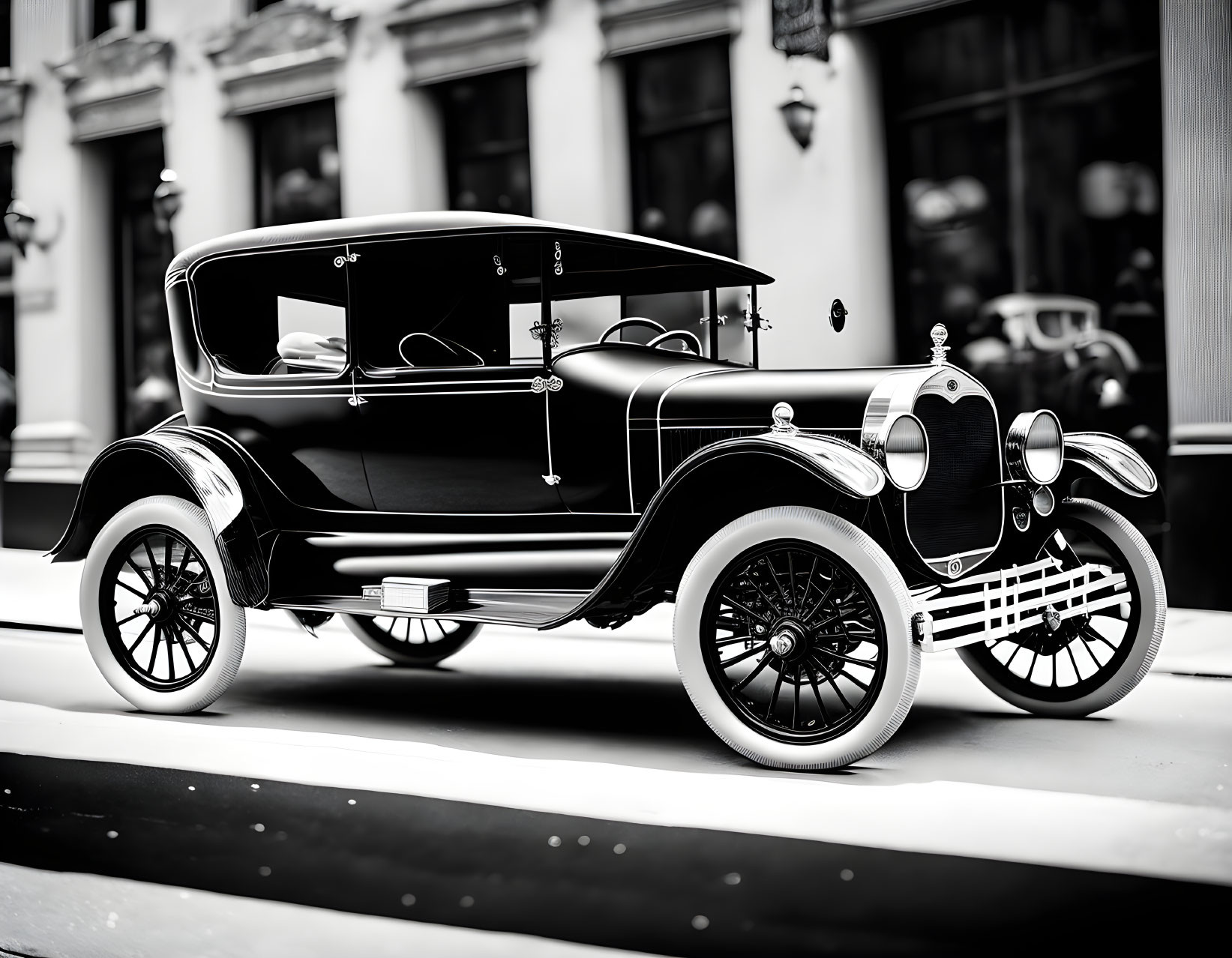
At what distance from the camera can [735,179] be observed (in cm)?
1071

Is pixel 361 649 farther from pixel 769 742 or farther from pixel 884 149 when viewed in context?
pixel 884 149

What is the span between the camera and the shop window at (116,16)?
1449 centimetres

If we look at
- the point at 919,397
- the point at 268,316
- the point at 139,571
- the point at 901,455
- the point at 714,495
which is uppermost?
the point at 268,316

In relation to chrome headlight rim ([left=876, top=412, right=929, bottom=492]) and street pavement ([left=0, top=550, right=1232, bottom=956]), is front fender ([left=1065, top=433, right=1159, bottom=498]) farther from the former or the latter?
chrome headlight rim ([left=876, top=412, right=929, bottom=492])

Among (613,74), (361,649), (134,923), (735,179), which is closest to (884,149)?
(735,179)

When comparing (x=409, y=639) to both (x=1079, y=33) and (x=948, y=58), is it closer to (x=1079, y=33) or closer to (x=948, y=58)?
(x=948, y=58)

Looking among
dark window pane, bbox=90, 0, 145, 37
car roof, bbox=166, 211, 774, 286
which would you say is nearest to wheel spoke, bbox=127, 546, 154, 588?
car roof, bbox=166, 211, 774, 286

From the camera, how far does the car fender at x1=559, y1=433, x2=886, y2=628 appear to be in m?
4.08

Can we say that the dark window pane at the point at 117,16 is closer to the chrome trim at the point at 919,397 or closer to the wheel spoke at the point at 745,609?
the chrome trim at the point at 919,397

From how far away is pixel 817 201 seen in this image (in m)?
10.1

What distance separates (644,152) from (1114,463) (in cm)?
710

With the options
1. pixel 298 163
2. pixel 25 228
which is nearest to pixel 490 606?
pixel 298 163

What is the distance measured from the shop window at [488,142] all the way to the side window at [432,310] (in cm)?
666

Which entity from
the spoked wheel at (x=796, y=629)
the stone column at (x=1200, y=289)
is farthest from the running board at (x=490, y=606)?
the stone column at (x=1200, y=289)
